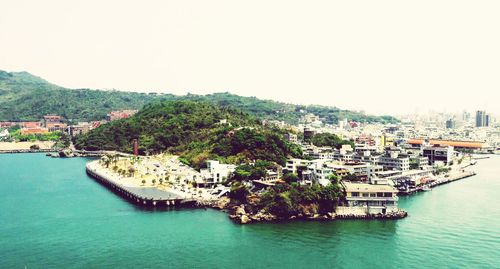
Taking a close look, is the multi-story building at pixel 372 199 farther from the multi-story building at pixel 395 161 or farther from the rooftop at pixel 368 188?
the multi-story building at pixel 395 161

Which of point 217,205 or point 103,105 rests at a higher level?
point 103,105

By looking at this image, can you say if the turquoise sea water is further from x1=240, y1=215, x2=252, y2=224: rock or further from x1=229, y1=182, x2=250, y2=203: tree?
x1=229, y1=182, x2=250, y2=203: tree

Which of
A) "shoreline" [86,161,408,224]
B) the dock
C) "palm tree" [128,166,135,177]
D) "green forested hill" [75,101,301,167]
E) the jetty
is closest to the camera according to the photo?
"shoreline" [86,161,408,224]

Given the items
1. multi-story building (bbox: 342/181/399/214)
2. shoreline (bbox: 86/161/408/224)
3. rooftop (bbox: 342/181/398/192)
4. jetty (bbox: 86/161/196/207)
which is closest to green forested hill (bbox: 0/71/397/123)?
jetty (bbox: 86/161/196/207)

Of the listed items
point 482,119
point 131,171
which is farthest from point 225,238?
point 482,119

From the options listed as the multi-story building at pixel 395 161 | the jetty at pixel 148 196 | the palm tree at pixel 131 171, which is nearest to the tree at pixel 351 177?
the multi-story building at pixel 395 161

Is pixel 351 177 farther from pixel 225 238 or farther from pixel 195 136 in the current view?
pixel 195 136

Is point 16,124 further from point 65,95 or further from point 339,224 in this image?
point 339,224
